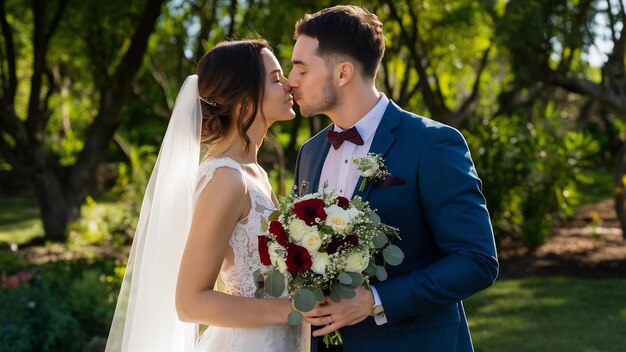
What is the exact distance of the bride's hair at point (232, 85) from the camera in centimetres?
369

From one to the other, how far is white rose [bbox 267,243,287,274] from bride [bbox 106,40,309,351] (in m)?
0.43

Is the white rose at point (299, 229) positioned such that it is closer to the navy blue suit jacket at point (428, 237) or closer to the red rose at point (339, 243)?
the red rose at point (339, 243)

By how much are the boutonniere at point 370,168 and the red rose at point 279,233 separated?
39cm

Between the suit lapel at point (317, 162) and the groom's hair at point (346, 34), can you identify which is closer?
the groom's hair at point (346, 34)

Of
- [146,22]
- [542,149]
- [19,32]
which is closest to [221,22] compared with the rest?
[146,22]

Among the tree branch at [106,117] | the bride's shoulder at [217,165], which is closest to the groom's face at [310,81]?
the bride's shoulder at [217,165]

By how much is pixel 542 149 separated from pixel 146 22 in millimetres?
6293

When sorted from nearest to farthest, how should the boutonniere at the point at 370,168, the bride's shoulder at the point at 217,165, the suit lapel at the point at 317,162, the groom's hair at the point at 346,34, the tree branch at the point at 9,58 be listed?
the boutonniere at the point at 370,168
the groom's hair at the point at 346,34
the bride's shoulder at the point at 217,165
the suit lapel at the point at 317,162
the tree branch at the point at 9,58

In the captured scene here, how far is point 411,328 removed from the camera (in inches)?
128

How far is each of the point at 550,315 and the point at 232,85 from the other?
19.9 ft

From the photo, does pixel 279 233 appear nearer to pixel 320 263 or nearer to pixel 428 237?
pixel 320 263

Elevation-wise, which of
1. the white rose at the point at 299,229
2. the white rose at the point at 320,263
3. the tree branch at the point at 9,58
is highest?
the white rose at the point at 299,229

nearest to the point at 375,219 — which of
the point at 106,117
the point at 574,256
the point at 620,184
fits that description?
the point at 574,256

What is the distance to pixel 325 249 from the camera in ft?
9.82
